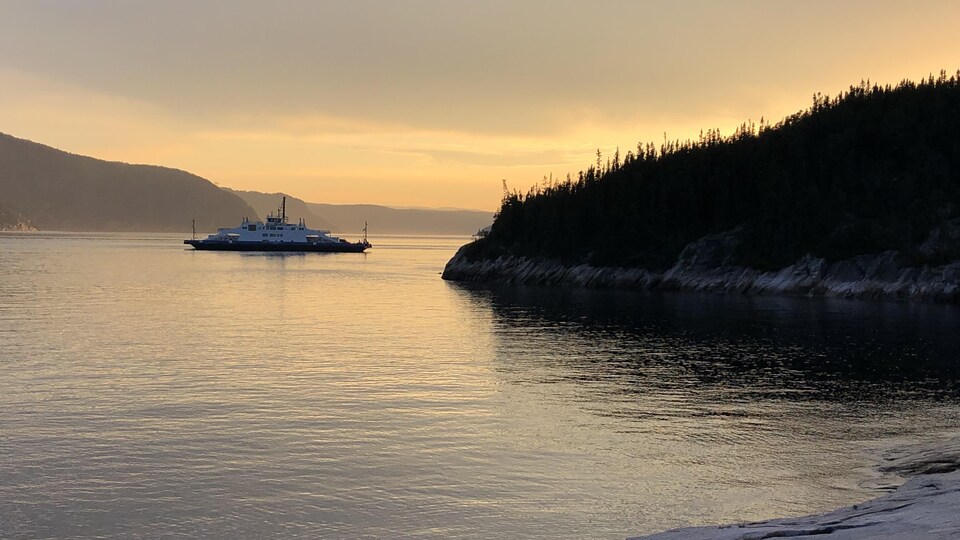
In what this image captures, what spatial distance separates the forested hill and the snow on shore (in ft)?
290

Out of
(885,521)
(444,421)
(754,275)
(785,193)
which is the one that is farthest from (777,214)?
(885,521)

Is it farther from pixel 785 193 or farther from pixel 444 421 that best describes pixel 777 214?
pixel 444 421

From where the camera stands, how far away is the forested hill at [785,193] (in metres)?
111

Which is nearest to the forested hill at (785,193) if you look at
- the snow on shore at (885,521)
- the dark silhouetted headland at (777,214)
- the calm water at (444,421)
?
the dark silhouetted headland at (777,214)

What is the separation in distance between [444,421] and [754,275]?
8419 centimetres

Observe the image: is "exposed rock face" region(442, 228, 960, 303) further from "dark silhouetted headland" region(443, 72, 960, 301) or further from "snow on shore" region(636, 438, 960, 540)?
"snow on shore" region(636, 438, 960, 540)

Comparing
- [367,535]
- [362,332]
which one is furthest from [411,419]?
[362,332]

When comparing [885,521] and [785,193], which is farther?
[785,193]

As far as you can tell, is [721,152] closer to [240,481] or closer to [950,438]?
[950,438]

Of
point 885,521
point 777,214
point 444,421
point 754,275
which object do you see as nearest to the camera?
point 885,521

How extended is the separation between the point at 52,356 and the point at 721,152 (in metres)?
118

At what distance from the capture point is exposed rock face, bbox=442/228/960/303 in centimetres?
9075

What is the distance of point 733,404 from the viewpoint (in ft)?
109

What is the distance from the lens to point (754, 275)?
106000 mm
